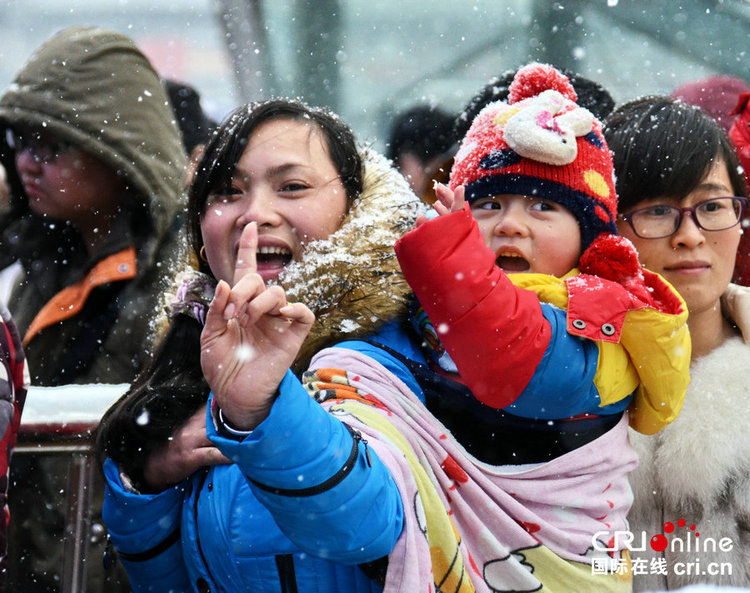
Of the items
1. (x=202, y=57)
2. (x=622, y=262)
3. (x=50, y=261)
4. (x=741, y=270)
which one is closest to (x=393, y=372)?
(x=622, y=262)

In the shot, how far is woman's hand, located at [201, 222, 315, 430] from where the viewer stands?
52.0 inches

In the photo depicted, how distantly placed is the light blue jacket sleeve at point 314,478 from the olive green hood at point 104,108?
6.13 feet

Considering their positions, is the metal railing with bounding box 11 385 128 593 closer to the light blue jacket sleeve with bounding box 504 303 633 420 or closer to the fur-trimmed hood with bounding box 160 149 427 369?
the fur-trimmed hood with bounding box 160 149 427 369

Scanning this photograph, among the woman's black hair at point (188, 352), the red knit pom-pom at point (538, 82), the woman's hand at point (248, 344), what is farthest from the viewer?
the red knit pom-pom at point (538, 82)

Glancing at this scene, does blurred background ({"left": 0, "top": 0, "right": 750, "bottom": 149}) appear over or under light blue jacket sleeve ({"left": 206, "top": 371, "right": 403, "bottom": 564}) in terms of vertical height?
under

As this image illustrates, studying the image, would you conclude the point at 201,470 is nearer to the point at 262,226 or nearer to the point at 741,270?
the point at 262,226

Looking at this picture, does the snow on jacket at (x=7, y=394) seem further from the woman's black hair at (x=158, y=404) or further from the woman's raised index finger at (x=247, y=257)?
the woman's raised index finger at (x=247, y=257)

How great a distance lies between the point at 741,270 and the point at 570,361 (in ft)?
4.51

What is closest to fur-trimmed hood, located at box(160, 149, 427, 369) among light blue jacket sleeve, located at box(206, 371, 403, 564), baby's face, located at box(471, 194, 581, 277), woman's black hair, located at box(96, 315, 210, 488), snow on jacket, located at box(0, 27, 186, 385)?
woman's black hair, located at box(96, 315, 210, 488)

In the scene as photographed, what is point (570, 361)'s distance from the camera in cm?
167

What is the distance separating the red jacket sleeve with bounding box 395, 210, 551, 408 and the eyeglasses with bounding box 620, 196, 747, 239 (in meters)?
0.77

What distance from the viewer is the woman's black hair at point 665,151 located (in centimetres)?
227

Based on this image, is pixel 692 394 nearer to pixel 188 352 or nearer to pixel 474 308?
pixel 474 308

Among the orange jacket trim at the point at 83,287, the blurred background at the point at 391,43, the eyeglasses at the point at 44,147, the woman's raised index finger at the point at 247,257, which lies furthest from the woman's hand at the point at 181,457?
the blurred background at the point at 391,43
